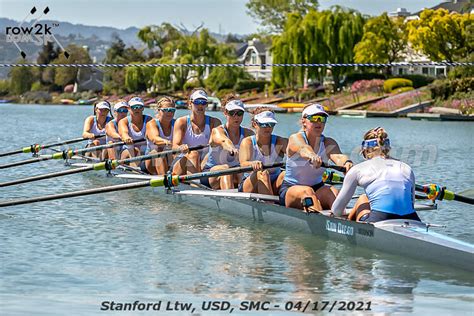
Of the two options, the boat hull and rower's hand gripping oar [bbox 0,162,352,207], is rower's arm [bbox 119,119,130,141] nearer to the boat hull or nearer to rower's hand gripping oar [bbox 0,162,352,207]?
rower's hand gripping oar [bbox 0,162,352,207]

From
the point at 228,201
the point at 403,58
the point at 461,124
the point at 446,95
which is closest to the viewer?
the point at 228,201

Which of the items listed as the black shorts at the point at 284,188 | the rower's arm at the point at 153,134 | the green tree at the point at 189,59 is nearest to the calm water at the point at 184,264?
the black shorts at the point at 284,188

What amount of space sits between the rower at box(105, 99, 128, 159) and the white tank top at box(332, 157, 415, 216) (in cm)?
928

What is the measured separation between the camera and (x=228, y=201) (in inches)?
490

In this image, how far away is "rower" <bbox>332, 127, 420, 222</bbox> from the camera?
9031mm

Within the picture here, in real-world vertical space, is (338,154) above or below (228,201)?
above

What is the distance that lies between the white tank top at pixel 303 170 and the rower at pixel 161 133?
4.56m

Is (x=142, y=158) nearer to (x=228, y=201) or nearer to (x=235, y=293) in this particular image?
(x=228, y=201)

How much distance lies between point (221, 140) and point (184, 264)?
3641mm

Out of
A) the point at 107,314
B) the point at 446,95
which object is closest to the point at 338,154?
the point at 107,314

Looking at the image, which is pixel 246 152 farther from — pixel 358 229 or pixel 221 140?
pixel 358 229

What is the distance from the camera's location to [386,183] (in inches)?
356

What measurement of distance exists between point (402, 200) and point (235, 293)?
1971 mm

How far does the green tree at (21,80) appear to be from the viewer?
12688 cm
